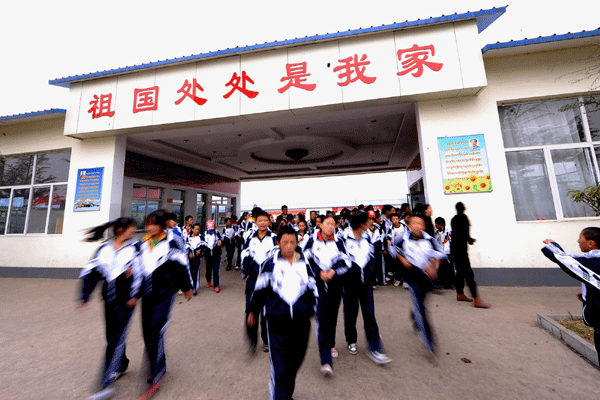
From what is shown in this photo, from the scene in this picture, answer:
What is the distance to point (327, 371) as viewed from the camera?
7.57 ft

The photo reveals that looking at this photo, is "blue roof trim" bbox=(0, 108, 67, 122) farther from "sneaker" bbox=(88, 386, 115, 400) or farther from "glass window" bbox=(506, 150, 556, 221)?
"glass window" bbox=(506, 150, 556, 221)

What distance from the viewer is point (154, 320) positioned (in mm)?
2219

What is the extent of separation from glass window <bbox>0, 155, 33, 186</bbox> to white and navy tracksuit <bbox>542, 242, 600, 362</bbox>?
12394 millimetres

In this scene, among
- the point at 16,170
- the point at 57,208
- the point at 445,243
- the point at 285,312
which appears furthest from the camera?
the point at 16,170

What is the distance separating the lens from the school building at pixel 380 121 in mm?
5164

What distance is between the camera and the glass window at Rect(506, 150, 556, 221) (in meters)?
5.39

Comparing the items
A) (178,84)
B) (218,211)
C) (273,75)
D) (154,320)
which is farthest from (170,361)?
(218,211)

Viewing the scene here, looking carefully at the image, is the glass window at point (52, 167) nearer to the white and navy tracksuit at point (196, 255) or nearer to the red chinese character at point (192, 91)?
the red chinese character at point (192, 91)

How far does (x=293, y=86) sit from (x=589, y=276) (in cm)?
560

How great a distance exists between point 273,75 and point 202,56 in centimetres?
191

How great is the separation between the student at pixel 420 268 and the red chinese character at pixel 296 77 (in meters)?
4.24


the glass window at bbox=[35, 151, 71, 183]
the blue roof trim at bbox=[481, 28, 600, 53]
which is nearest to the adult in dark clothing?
the blue roof trim at bbox=[481, 28, 600, 53]

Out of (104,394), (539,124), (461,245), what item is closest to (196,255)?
(104,394)

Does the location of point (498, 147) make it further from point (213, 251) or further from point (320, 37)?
point (213, 251)
